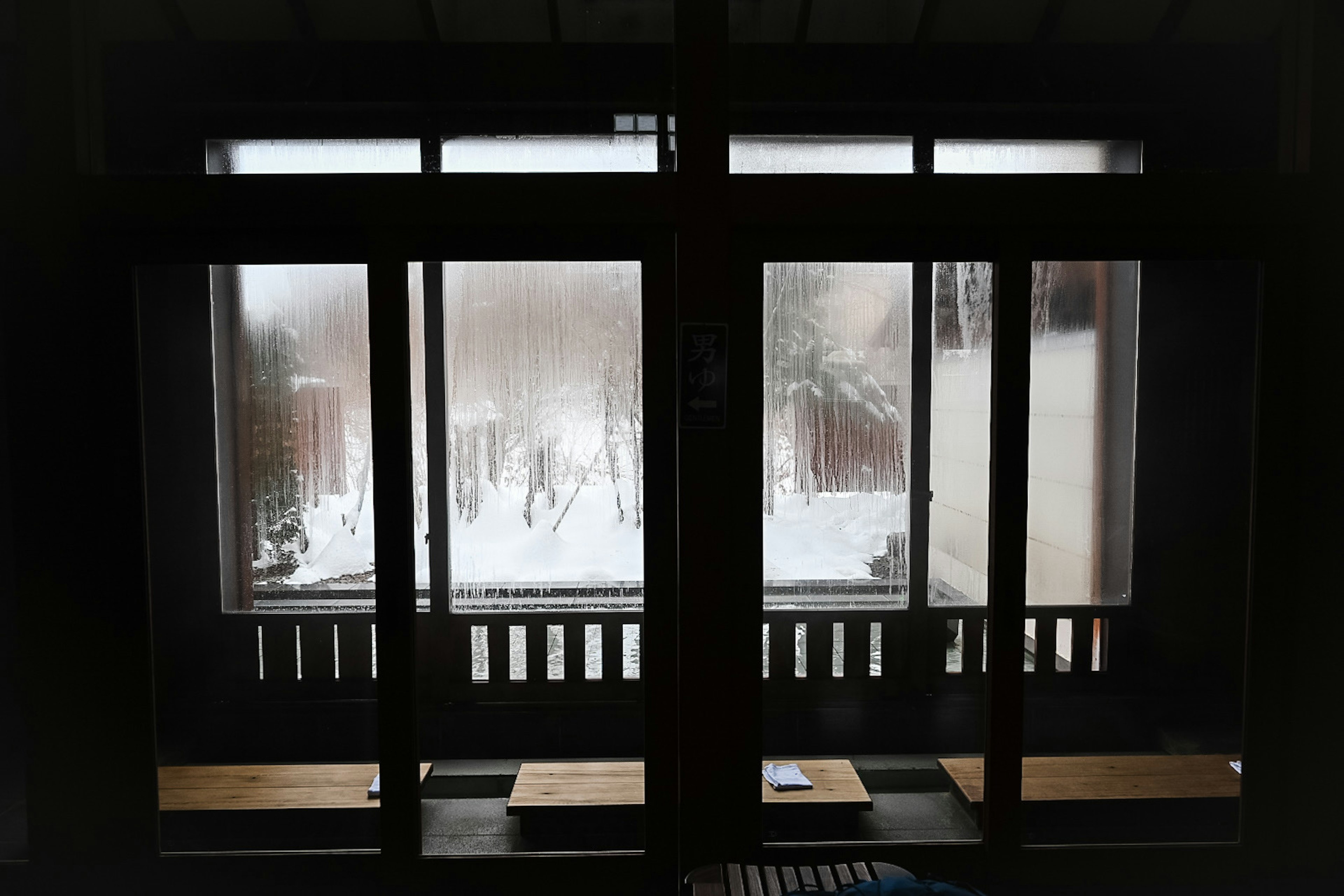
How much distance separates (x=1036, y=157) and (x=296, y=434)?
3486 mm

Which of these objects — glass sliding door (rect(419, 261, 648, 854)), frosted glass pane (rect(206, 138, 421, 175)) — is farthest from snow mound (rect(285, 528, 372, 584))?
frosted glass pane (rect(206, 138, 421, 175))

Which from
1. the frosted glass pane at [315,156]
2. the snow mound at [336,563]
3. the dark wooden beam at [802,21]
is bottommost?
the snow mound at [336,563]

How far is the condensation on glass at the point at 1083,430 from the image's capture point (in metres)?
3.92

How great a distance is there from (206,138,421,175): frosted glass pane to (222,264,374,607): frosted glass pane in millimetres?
1294

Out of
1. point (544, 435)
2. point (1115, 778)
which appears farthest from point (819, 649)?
point (544, 435)

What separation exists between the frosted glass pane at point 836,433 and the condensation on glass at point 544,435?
683 mm

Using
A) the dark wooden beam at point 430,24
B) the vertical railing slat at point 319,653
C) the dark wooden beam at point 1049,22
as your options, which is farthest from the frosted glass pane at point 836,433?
the vertical railing slat at point 319,653

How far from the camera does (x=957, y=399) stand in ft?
12.6

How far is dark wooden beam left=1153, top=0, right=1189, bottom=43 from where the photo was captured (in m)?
2.55

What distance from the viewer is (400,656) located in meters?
2.48

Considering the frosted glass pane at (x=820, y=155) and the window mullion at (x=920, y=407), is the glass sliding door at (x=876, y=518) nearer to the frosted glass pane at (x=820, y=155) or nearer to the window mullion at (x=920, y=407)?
the window mullion at (x=920, y=407)

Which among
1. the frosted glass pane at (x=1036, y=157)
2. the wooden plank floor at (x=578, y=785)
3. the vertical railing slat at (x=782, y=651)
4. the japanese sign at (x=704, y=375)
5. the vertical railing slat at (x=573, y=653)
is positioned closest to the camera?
the japanese sign at (x=704, y=375)

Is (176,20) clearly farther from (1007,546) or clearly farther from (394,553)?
(1007,546)

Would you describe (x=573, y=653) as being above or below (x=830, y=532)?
below
